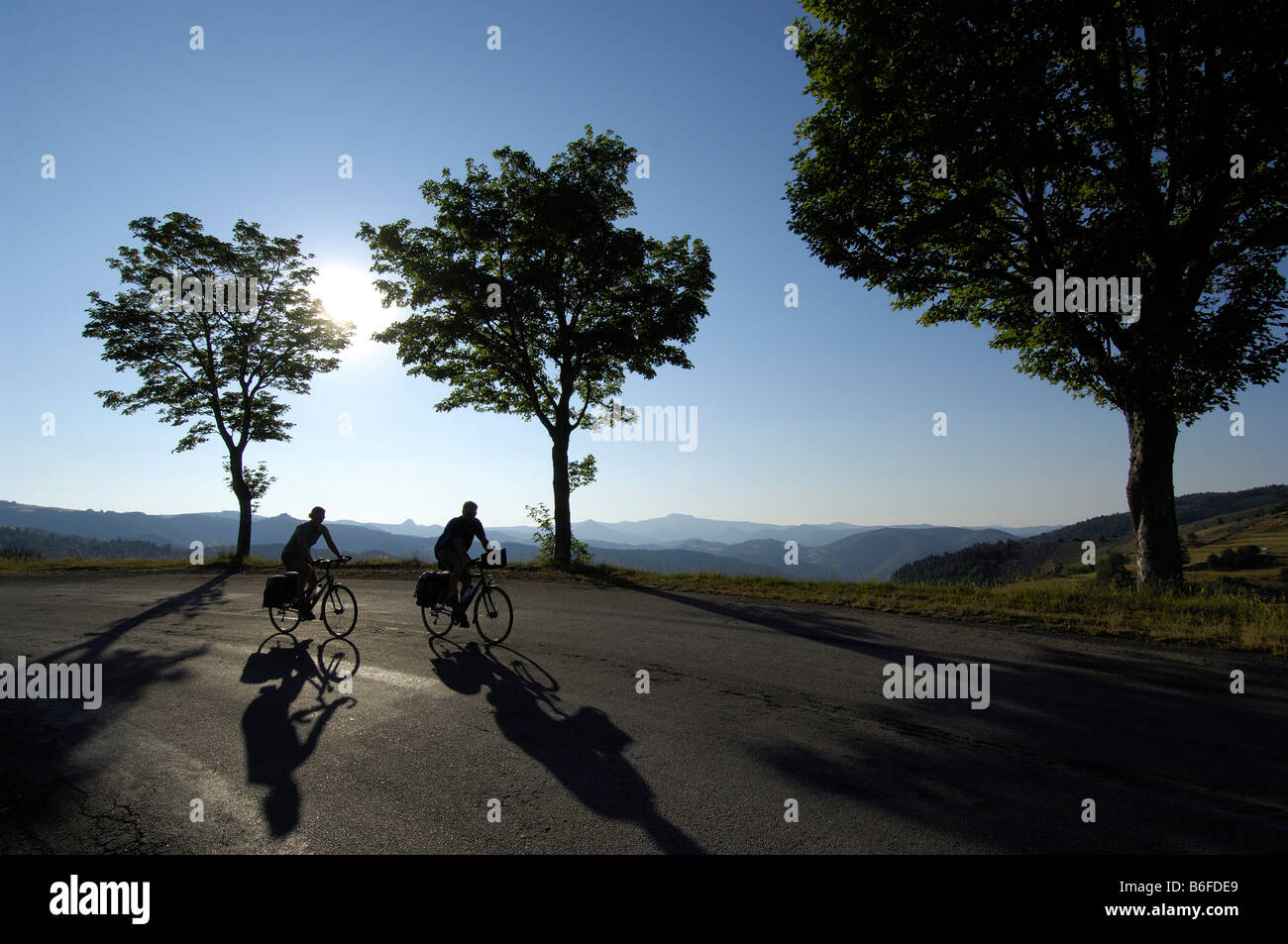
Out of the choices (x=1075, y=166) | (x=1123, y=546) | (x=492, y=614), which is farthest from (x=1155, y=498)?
(x=1123, y=546)

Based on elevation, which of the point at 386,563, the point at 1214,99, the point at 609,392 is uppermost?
the point at 1214,99

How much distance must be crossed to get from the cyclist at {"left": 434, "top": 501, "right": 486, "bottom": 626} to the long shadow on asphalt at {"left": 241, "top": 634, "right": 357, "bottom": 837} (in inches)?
86.8

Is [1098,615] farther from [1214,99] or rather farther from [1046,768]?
[1214,99]

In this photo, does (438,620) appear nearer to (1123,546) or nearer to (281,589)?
(281,589)

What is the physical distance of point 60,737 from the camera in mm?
5766

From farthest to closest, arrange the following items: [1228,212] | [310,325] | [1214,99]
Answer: [310,325], [1228,212], [1214,99]

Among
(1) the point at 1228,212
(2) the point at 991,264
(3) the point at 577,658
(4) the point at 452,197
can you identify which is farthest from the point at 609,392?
(1) the point at 1228,212

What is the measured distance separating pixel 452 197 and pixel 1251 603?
23007mm

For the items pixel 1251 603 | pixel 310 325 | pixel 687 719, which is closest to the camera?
pixel 687 719

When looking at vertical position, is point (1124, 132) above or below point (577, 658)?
above

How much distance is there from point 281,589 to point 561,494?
12016 millimetres

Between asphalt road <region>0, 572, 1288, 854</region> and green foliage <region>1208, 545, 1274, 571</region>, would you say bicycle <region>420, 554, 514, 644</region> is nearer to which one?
asphalt road <region>0, 572, 1288, 854</region>

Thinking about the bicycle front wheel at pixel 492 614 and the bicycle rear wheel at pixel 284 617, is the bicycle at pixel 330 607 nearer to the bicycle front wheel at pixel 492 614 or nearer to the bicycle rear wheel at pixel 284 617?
the bicycle rear wheel at pixel 284 617

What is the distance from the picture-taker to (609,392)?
23734 millimetres
